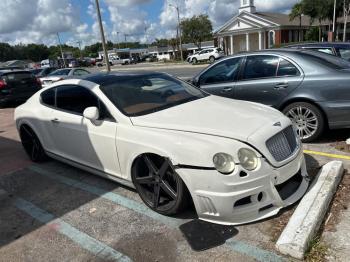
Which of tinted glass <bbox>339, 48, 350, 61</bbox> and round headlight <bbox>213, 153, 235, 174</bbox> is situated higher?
tinted glass <bbox>339, 48, 350, 61</bbox>

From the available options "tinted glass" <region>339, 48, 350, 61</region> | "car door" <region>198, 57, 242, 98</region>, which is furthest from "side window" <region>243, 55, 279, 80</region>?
"tinted glass" <region>339, 48, 350, 61</region>

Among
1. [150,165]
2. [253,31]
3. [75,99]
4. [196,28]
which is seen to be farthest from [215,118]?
[196,28]

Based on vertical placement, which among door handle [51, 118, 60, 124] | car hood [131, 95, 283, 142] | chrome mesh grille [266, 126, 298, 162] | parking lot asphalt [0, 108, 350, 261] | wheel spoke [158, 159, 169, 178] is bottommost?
parking lot asphalt [0, 108, 350, 261]

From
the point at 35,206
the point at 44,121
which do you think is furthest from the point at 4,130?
the point at 35,206

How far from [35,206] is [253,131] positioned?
9.31 feet

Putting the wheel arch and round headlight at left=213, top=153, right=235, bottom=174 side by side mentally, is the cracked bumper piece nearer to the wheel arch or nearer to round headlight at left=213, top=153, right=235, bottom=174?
round headlight at left=213, top=153, right=235, bottom=174

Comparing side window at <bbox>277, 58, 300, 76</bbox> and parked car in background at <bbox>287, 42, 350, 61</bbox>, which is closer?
side window at <bbox>277, 58, 300, 76</bbox>

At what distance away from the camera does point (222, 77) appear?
6.52m

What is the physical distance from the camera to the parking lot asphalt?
10.5ft

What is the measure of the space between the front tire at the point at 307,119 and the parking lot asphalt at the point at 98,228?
1.11 feet

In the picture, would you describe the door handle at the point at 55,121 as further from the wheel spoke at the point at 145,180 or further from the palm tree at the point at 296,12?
the palm tree at the point at 296,12

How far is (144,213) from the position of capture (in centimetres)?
394

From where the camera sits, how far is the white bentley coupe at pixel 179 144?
3.23 m

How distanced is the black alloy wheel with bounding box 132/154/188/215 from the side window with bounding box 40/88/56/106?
2143 millimetres
